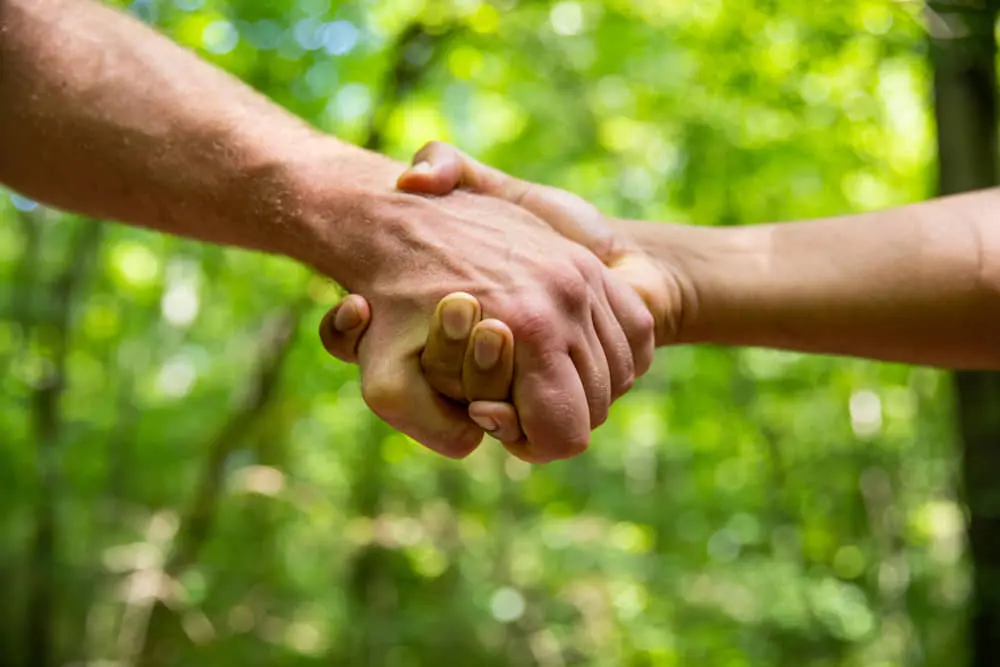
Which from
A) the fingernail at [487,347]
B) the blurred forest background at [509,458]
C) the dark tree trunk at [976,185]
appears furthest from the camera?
the blurred forest background at [509,458]

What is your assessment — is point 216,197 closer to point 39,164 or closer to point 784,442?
point 39,164

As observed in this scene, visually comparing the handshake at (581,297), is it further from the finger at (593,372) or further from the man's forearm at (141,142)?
the man's forearm at (141,142)

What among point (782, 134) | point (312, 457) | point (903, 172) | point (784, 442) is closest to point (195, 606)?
point (312, 457)

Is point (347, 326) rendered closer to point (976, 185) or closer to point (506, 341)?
point (506, 341)

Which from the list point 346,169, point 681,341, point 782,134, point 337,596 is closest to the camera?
point 346,169

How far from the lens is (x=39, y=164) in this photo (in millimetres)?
951

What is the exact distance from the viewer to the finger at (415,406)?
0.88 m

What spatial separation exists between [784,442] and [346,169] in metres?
3.27

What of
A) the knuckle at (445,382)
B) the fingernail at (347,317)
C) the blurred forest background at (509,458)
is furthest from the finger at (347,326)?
the blurred forest background at (509,458)

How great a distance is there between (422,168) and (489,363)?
29cm

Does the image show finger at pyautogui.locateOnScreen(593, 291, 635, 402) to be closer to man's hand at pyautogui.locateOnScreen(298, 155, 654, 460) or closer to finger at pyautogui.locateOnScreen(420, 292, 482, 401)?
man's hand at pyautogui.locateOnScreen(298, 155, 654, 460)

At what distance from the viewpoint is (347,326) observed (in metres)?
0.94

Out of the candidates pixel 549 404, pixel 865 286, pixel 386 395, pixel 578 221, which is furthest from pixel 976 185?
pixel 386 395

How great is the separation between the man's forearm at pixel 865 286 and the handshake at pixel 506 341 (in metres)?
0.10
